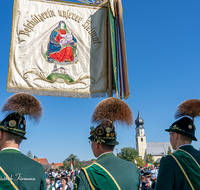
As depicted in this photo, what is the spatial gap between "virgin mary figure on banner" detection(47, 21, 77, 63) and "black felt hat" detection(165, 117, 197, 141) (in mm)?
3450

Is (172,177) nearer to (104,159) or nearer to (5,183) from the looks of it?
(104,159)

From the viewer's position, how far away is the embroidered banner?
5.38 meters

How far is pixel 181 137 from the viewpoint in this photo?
118 inches

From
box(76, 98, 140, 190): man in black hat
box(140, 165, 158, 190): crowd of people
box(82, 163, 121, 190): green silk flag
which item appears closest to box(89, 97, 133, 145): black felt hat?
box(76, 98, 140, 190): man in black hat

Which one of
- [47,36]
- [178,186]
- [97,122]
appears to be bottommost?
[178,186]

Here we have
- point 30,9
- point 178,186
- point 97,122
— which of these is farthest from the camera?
point 30,9

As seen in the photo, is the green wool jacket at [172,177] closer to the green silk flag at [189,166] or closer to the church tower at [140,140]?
the green silk flag at [189,166]

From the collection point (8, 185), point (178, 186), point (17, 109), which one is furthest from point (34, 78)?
point (178, 186)

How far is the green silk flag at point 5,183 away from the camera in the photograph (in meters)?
2.22

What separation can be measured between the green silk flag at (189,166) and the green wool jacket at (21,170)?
61.9 inches

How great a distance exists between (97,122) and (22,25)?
380 centimetres

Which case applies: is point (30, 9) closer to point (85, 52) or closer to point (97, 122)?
point (85, 52)

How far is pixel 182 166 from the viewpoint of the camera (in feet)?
8.90

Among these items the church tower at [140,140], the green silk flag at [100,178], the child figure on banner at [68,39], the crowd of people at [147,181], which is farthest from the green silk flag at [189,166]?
the church tower at [140,140]
